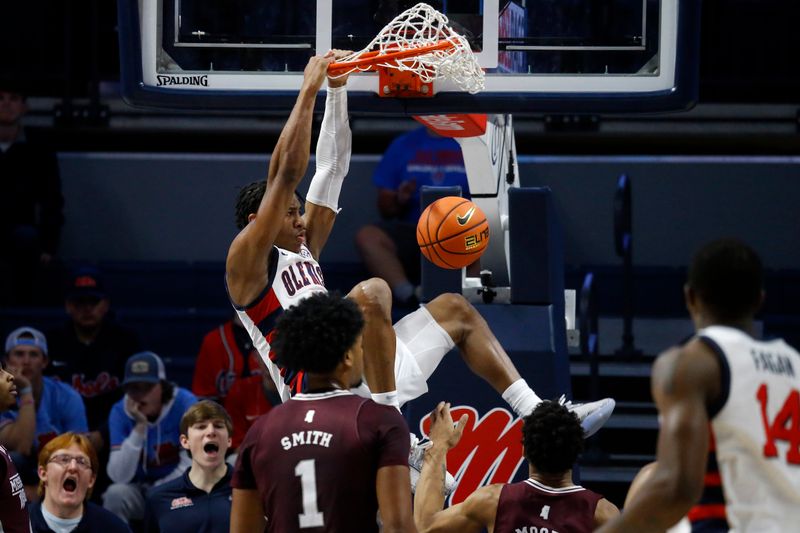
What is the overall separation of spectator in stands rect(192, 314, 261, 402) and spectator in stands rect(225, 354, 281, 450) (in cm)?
21

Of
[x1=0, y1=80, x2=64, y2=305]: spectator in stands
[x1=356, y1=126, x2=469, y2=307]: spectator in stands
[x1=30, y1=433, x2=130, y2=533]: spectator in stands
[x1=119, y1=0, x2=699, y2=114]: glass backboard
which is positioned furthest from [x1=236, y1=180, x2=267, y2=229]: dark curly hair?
[x1=0, y1=80, x2=64, y2=305]: spectator in stands

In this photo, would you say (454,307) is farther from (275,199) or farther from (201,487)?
(201,487)

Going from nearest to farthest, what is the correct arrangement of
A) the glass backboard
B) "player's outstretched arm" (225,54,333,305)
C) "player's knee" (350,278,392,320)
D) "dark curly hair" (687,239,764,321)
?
"dark curly hair" (687,239,764,321)
"player's outstretched arm" (225,54,333,305)
"player's knee" (350,278,392,320)
the glass backboard

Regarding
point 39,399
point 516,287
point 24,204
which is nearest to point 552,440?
point 516,287

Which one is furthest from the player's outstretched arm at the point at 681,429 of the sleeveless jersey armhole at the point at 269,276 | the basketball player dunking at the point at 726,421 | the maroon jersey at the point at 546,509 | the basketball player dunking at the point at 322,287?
the sleeveless jersey armhole at the point at 269,276

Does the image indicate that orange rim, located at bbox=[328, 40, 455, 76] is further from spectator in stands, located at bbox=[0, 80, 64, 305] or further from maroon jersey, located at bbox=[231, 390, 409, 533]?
spectator in stands, located at bbox=[0, 80, 64, 305]

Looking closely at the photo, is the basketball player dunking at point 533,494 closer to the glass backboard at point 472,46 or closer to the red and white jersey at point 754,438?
the red and white jersey at point 754,438

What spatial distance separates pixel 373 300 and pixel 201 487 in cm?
206

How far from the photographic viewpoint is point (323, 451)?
379 cm

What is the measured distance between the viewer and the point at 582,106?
5.65m

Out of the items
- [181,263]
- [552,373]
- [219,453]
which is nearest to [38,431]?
[219,453]

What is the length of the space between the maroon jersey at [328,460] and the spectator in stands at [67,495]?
110 inches

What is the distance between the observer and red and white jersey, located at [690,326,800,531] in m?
3.27

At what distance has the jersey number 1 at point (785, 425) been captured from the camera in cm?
329
